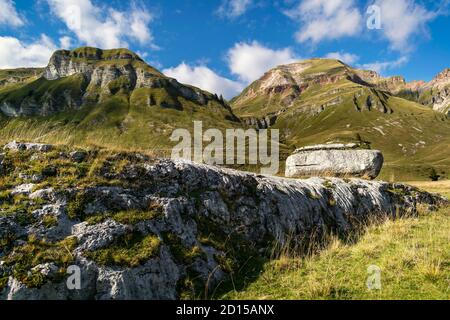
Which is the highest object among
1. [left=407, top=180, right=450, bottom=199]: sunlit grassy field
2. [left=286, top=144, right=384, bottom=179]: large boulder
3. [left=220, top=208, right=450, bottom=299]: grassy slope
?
[left=286, top=144, right=384, bottom=179]: large boulder

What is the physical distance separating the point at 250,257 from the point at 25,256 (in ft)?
21.5

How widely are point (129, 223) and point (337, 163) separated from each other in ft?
69.2

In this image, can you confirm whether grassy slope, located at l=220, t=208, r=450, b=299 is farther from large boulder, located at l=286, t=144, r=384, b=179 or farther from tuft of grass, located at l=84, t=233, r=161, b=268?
large boulder, located at l=286, t=144, r=384, b=179

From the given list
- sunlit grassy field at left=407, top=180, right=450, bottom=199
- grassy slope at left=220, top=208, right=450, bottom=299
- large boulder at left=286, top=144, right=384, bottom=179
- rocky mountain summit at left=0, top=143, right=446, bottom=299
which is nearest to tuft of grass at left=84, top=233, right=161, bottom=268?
rocky mountain summit at left=0, top=143, right=446, bottom=299

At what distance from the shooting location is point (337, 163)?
87.4 ft

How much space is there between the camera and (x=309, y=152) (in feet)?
94.1

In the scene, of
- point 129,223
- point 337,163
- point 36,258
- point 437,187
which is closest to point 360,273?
point 129,223

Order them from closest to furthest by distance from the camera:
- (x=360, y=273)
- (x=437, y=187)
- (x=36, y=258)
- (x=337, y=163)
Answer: (x=36, y=258), (x=360, y=273), (x=337, y=163), (x=437, y=187)

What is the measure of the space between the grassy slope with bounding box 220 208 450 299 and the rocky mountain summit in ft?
4.09

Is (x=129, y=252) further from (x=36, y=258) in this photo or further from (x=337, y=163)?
(x=337, y=163)

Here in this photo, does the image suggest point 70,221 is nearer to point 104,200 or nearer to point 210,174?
point 104,200

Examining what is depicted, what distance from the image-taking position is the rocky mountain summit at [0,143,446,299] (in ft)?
25.3
